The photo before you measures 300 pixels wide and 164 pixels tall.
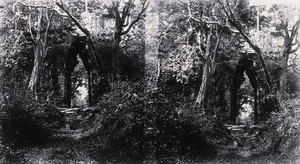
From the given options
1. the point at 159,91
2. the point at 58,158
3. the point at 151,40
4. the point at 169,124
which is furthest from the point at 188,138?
the point at 58,158

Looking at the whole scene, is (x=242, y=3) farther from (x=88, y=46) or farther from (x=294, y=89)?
(x=88, y=46)

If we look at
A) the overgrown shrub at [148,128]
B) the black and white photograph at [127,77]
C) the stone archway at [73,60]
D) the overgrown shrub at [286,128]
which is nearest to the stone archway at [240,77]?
the black and white photograph at [127,77]

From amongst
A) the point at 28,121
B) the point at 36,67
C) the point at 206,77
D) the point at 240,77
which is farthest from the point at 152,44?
the point at 28,121

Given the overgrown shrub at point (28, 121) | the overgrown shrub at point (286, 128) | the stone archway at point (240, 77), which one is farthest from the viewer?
the overgrown shrub at point (28, 121)

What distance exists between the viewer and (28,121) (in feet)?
25.4

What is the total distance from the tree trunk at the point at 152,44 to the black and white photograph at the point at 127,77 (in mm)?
21

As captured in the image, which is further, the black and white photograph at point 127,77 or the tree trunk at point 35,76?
the tree trunk at point 35,76

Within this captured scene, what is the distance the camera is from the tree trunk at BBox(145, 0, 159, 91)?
307 inches

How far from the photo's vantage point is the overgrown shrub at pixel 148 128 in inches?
300

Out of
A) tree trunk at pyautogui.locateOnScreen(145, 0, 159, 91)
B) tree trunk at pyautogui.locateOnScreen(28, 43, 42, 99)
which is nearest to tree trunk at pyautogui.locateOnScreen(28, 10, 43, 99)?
tree trunk at pyautogui.locateOnScreen(28, 43, 42, 99)

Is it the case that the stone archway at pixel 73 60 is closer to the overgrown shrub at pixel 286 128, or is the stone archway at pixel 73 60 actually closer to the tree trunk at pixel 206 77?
the tree trunk at pixel 206 77

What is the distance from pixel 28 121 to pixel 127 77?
7.54 ft

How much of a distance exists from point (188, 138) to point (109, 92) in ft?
6.36

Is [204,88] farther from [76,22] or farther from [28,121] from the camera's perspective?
[28,121]
